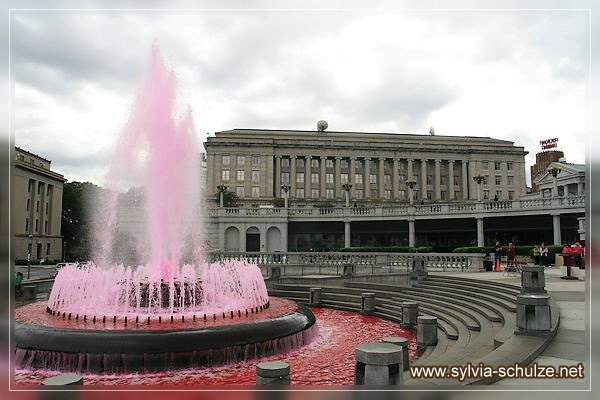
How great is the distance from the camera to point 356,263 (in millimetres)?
29016

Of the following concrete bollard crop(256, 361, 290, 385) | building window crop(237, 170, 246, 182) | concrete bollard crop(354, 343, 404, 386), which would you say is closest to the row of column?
building window crop(237, 170, 246, 182)

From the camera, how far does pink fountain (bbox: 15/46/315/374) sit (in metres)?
10.8

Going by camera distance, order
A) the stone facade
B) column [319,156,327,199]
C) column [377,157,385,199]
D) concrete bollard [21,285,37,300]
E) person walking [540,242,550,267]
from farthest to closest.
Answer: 1. column [377,157,385,199]
2. column [319,156,327,199]
3. the stone facade
4. person walking [540,242,550,267]
5. concrete bollard [21,285,37,300]

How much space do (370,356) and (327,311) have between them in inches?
559

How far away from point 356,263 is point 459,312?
1300 centimetres

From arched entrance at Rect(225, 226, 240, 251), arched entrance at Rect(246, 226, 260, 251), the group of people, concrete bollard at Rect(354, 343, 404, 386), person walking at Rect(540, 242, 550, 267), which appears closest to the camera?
concrete bollard at Rect(354, 343, 404, 386)

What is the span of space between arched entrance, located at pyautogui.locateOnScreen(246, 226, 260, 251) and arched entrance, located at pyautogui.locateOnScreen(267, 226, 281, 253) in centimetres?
137

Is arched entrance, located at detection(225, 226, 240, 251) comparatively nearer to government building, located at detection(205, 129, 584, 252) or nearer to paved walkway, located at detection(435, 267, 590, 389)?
government building, located at detection(205, 129, 584, 252)

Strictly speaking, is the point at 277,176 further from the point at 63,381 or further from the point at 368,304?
the point at 63,381

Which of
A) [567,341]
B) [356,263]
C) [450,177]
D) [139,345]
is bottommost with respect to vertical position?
[139,345]

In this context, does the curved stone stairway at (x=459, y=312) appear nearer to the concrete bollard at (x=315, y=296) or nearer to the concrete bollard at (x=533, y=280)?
the concrete bollard at (x=315, y=296)

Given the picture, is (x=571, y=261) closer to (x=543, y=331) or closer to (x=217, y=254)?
(x=543, y=331)

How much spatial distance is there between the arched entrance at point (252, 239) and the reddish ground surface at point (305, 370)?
38.4 m

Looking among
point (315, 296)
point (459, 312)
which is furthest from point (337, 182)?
point (459, 312)
